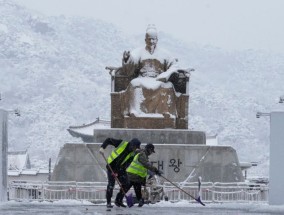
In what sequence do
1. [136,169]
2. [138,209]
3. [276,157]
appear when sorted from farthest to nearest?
[276,157] < [136,169] < [138,209]

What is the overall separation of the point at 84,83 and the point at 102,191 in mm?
127884

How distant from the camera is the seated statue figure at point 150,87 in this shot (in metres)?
18.8

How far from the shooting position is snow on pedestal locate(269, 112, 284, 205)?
14.2 meters

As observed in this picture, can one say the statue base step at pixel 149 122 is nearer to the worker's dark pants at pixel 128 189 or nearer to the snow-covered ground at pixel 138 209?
the snow-covered ground at pixel 138 209

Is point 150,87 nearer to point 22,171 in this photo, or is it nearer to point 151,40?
point 151,40

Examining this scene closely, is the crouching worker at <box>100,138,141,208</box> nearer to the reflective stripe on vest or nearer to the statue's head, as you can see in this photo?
the reflective stripe on vest

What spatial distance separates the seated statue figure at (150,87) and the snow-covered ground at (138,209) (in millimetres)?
3509

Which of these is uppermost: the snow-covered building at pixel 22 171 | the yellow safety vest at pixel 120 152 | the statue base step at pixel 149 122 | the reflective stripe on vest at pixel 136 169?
the statue base step at pixel 149 122

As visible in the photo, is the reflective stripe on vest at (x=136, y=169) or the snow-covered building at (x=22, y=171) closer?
the reflective stripe on vest at (x=136, y=169)

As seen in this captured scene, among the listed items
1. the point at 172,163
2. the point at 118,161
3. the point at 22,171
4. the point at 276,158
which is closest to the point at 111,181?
the point at 118,161

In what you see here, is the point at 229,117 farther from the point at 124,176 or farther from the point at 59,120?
the point at 124,176

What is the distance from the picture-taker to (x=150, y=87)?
1880 cm

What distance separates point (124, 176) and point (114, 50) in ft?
486

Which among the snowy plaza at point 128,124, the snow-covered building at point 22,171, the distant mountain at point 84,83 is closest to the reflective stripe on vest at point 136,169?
the snowy plaza at point 128,124
